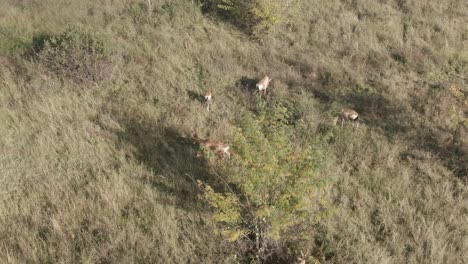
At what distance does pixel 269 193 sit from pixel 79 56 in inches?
250

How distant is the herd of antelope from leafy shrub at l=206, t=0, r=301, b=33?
2.61m

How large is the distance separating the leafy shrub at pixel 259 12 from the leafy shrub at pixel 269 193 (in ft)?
22.0

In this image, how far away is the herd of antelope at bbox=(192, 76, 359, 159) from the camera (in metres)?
6.29

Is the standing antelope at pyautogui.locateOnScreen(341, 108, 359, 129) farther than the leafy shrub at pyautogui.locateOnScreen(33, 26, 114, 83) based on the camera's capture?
No

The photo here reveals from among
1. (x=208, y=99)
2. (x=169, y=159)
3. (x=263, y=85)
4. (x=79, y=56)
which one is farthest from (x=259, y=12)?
(x=169, y=159)

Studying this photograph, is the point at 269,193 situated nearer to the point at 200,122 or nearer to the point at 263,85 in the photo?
the point at 200,122

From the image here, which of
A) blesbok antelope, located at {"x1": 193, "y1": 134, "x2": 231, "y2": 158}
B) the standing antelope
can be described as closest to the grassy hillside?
the standing antelope

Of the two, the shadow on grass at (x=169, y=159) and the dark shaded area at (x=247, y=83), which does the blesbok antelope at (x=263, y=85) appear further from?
the shadow on grass at (x=169, y=159)

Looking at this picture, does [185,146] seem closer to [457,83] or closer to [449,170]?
[449,170]

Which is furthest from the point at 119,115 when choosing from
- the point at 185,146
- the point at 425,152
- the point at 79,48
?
the point at 425,152

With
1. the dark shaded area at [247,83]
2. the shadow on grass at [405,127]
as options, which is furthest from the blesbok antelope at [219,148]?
the shadow on grass at [405,127]

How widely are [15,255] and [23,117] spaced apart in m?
3.71

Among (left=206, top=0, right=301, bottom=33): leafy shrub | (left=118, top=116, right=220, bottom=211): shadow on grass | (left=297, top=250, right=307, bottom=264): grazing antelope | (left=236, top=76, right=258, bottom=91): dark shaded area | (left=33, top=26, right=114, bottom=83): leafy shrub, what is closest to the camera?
(left=297, top=250, right=307, bottom=264): grazing antelope

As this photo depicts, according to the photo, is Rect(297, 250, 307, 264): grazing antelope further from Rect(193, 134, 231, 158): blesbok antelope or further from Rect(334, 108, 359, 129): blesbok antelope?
Rect(334, 108, 359, 129): blesbok antelope
